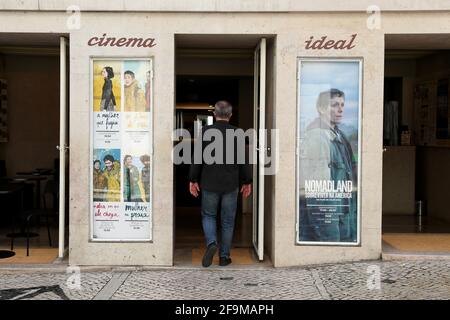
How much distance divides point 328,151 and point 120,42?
2.76 metres

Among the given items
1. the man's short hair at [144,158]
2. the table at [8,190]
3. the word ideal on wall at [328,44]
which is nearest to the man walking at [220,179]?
the man's short hair at [144,158]

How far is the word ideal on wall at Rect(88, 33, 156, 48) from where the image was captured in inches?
273

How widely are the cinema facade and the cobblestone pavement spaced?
0.31 metres

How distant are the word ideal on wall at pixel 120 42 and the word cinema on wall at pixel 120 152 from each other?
19cm

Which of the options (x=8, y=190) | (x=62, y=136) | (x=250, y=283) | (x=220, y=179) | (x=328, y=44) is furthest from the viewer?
(x=8, y=190)

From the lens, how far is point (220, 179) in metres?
7.02

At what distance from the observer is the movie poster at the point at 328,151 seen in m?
6.98

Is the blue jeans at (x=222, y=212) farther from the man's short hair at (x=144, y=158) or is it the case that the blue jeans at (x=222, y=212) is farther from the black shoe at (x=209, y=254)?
the man's short hair at (x=144, y=158)

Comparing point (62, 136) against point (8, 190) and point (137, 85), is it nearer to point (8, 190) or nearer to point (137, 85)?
point (137, 85)

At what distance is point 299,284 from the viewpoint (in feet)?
20.6

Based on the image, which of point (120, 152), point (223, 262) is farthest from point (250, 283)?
point (120, 152)

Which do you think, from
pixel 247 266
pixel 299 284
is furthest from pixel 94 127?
pixel 299 284

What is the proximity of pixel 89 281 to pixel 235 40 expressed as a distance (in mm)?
3358
